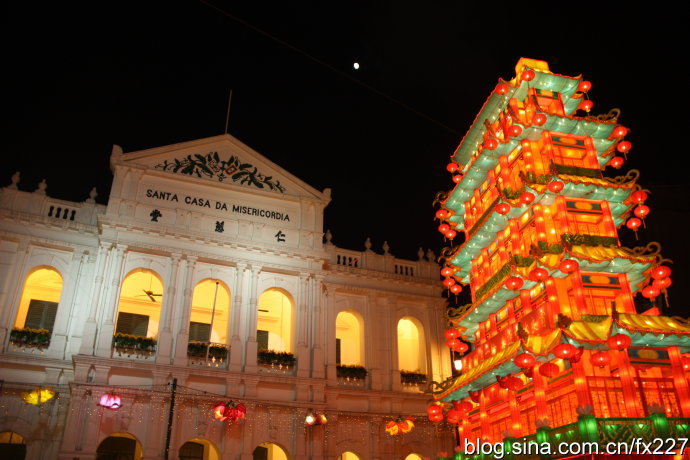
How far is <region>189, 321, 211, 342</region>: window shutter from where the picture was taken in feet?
99.8

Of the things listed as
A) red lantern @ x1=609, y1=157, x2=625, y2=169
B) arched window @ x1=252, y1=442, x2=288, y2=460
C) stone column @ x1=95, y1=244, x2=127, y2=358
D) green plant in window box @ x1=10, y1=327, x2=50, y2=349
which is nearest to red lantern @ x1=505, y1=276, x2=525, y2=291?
red lantern @ x1=609, y1=157, x2=625, y2=169

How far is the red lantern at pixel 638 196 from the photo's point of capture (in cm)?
1942

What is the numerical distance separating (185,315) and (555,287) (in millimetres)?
16643

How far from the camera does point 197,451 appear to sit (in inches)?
1112

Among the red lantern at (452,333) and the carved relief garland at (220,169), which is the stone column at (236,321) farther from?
the red lantern at (452,333)

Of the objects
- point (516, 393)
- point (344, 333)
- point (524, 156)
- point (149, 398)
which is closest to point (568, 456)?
point (516, 393)

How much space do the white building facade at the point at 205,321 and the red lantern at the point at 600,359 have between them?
46.7ft

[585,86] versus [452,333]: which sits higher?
[585,86]

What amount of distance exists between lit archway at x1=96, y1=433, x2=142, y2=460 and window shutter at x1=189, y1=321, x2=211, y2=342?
5.68 m

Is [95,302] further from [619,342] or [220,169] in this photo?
[619,342]

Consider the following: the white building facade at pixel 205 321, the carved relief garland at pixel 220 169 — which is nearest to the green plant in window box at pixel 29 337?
the white building facade at pixel 205 321

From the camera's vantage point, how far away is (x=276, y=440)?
25.8 metres

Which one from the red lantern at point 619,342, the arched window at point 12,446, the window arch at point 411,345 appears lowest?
the arched window at point 12,446

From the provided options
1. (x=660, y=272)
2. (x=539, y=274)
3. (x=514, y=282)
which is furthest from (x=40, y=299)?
(x=660, y=272)
